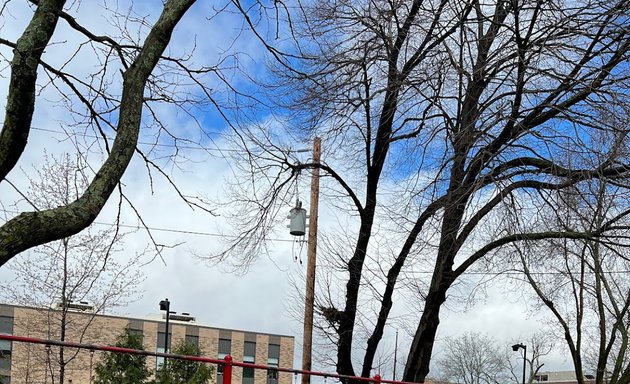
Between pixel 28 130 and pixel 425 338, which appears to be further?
pixel 425 338

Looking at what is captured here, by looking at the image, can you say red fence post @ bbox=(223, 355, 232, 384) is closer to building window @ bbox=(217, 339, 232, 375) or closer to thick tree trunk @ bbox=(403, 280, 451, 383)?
thick tree trunk @ bbox=(403, 280, 451, 383)

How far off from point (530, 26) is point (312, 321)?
765 centimetres

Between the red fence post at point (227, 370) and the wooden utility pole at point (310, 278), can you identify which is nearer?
the red fence post at point (227, 370)

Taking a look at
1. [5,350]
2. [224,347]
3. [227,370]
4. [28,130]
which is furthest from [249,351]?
[28,130]

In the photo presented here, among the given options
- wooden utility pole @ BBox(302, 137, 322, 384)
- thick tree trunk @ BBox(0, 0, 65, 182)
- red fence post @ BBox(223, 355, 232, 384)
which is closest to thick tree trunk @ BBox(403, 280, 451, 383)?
wooden utility pole @ BBox(302, 137, 322, 384)

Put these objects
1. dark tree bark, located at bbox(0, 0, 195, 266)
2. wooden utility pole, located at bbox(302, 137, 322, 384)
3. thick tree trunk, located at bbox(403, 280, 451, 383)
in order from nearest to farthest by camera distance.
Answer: dark tree bark, located at bbox(0, 0, 195, 266) < thick tree trunk, located at bbox(403, 280, 451, 383) < wooden utility pole, located at bbox(302, 137, 322, 384)

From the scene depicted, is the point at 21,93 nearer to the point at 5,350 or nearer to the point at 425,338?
the point at 425,338

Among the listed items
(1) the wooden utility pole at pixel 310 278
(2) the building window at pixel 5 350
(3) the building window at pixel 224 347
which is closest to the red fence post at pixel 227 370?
(2) the building window at pixel 5 350

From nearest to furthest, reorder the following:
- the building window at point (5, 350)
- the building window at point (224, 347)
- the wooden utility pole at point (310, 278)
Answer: the building window at point (5, 350) < the wooden utility pole at point (310, 278) < the building window at point (224, 347)

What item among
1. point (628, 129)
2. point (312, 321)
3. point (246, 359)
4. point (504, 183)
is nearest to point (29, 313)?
point (312, 321)

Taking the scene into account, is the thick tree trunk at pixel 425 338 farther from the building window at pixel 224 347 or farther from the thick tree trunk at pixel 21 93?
the building window at pixel 224 347

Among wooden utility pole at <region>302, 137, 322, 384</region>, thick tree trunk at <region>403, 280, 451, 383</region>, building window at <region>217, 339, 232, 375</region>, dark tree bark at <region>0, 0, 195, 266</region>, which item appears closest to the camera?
dark tree bark at <region>0, 0, 195, 266</region>

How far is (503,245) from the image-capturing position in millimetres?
10531

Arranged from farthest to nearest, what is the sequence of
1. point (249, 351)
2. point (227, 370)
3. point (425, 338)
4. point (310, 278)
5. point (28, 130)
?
1. point (249, 351)
2. point (310, 278)
3. point (425, 338)
4. point (227, 370)
5. point (28, 130)
